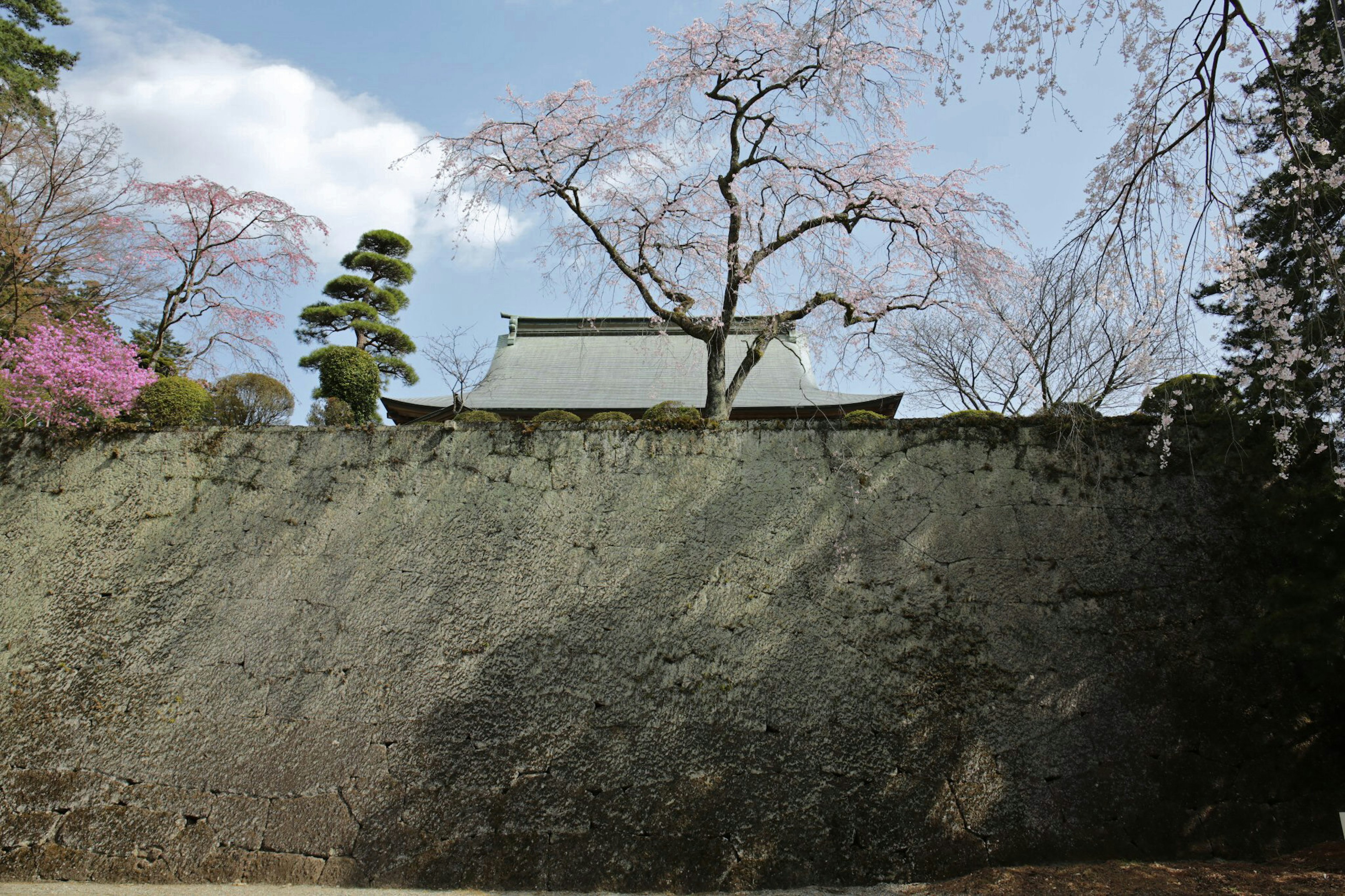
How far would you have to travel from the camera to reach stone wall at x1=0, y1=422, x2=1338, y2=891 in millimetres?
2885

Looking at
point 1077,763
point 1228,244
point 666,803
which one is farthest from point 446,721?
point 1228,244

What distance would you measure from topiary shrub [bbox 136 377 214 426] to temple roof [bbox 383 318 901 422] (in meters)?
2.92

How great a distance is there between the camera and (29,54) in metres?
10.6

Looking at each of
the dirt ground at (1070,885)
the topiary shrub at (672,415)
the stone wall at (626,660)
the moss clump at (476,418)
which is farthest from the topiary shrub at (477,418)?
the dirt ground at (1070,885)

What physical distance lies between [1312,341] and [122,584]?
5.32 m

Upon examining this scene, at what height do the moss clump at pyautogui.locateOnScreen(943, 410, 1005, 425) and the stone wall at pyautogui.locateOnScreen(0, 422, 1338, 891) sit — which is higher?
the moss clump at pyautogui.locateOnScreen(943, 410, 1005, 425)

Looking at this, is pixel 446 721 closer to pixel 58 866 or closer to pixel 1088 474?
pixel 58 866

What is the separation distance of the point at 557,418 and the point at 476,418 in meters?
0.46

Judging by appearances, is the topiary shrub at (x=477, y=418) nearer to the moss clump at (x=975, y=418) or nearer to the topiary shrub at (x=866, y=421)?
the topiary shrub at (x=866, y=421)

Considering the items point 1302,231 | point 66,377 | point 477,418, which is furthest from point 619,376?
point 1302,231

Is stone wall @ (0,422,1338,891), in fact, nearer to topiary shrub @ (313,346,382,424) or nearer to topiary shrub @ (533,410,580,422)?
topiary shrub @ (533,410,580,422)

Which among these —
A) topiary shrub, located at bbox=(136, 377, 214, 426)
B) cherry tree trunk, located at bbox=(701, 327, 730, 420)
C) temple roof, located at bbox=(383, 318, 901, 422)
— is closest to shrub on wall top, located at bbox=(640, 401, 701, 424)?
cherry tree trunk, located at bbox=(701, 327, 730, 420)

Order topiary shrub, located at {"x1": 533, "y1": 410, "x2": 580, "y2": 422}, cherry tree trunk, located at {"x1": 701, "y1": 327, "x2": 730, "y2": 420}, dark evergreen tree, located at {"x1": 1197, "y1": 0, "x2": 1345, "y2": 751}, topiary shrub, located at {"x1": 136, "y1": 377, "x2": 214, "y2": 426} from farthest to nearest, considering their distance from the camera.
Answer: cherry tree trunk, located at {"x1": 701, "y1": 327, "x2": 730, "y2": 420} < topiary shrub, located at {"x1": 136, "y1": 377, "x2": 214, "y2": 426} < topiary shrub, located at {"x1": 533, "y1": 410, "x2": 580, "y2": 422} < dark evergreen tree, located at {"x1": 1197, "y1": 0, "x2": 1345, "y2": 751}

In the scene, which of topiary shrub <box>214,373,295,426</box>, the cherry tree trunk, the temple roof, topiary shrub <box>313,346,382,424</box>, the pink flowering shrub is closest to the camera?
the pink flowering shrub
